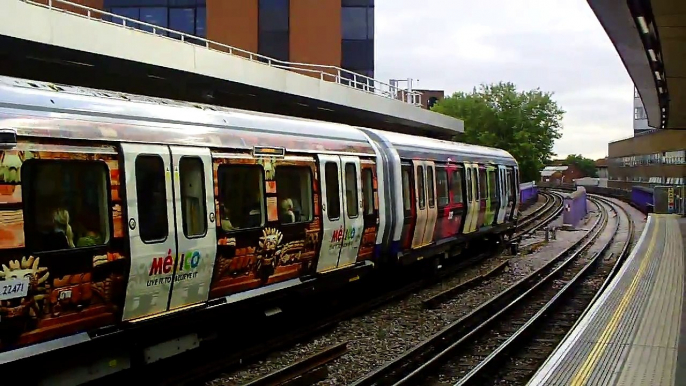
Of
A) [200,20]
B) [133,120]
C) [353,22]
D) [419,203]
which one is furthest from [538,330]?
[353,22]

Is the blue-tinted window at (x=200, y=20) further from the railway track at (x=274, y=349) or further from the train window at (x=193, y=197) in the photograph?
the train window at (x=193, y=197)

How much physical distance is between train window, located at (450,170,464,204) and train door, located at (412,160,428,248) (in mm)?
1906

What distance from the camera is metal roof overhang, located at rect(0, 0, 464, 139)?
496 inches

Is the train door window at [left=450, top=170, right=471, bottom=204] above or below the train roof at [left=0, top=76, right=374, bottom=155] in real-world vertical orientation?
below

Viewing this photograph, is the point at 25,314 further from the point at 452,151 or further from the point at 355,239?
the point at 452,151

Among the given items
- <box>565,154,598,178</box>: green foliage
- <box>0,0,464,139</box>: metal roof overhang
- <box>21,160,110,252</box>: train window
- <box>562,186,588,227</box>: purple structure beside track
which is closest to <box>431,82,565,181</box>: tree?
<box>562,186,588,227</box>: purple structure beside track

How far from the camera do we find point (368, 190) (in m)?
12.4

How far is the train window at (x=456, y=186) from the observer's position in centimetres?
1650

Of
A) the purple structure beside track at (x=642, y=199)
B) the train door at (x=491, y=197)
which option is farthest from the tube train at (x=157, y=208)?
the purple structure beside track at (x=642, y=199)

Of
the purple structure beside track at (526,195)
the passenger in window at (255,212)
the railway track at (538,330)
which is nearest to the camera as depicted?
the passenger in window at (255,212)

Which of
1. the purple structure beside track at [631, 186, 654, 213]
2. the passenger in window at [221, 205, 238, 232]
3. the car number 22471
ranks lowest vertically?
the purple structure beside track at [631, 186, 654, 213]

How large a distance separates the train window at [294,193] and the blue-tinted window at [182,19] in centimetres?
2374

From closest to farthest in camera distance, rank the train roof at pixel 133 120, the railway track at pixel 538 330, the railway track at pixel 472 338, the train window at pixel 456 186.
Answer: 1. the train roof at pixel 133 120
2. the railway track at pixel 472 338
3. the railway track at pixel 538 330
4. the train window at pixel 456 186

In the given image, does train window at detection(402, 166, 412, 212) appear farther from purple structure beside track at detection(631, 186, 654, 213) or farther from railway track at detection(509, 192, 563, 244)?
purple structure beside track at detection(631, 186, 654, 213)
